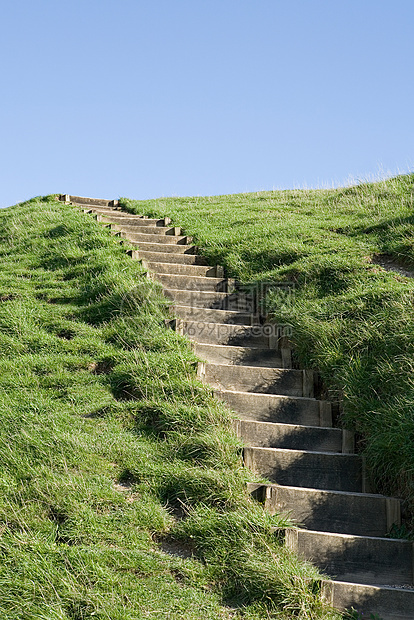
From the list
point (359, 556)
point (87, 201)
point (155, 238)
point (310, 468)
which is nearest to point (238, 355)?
point (310, 468)

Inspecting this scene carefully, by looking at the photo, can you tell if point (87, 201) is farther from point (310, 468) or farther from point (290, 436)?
point (310, 468)

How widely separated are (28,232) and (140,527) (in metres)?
10.8

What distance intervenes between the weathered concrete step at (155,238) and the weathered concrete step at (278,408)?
6457mm

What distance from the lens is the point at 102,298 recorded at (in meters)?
10.1

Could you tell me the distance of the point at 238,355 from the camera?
884 centimetres

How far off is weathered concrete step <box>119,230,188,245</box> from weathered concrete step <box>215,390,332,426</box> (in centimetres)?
646

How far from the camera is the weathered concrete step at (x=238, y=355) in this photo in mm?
8695

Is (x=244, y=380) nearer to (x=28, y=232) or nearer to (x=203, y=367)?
(x=203, y=367)

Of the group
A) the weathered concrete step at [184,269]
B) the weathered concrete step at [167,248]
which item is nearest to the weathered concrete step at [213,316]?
the weathered concrete step at [184,269]

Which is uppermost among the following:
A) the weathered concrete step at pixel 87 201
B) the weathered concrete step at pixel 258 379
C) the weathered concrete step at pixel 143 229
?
the weathered concrete step at pixel 87 201

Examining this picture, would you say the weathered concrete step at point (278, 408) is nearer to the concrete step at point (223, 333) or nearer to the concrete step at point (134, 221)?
the concrete step at point (223, 333)

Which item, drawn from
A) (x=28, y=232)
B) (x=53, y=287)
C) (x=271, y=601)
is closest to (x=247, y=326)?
(x=53, y=287)

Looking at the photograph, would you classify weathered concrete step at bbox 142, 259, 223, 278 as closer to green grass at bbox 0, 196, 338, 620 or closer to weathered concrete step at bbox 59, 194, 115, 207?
green grass at bbox 0, 196, 338, 620

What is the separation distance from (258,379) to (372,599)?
354 centimetres
